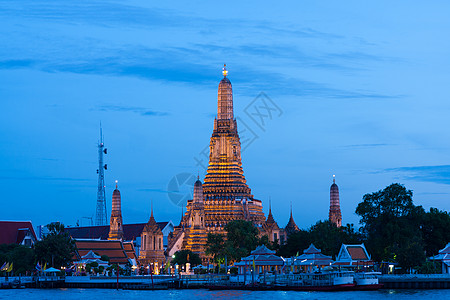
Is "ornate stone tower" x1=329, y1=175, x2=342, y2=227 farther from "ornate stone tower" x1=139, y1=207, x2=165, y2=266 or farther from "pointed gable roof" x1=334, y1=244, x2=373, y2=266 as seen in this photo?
"pointed gable roof" x1=334, y1=244, x2=373, y2=266

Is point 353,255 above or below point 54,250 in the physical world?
below

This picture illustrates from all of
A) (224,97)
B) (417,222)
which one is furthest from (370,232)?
(224,97)

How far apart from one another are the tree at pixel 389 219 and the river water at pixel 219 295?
10.9m

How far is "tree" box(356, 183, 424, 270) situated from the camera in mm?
92750

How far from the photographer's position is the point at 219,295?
7956 cm

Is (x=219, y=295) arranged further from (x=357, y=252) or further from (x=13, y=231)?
(x=13, y=231)

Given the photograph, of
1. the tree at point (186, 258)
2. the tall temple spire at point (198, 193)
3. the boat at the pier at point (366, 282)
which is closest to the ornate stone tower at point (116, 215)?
the tall temple spire at point (198, 193)

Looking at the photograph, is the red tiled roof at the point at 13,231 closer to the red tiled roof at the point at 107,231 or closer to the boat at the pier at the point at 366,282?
the red tiled roof at the point at 107,231

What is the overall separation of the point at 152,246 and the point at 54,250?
81.0 ft

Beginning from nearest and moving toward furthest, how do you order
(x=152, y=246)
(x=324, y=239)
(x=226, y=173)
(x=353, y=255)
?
(x=353, y=255)
(x=324, y=239)
(x=152, y=246)
(x=226, y=173)

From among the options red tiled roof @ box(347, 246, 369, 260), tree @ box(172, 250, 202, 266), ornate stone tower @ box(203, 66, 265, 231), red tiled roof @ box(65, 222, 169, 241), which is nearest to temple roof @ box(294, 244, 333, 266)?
red tiled roof @ box(347, 246, 369, 260)

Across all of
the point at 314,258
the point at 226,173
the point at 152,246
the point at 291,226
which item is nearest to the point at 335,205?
the point at 291,226

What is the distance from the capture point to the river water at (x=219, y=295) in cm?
7506

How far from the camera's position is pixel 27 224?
126 m
